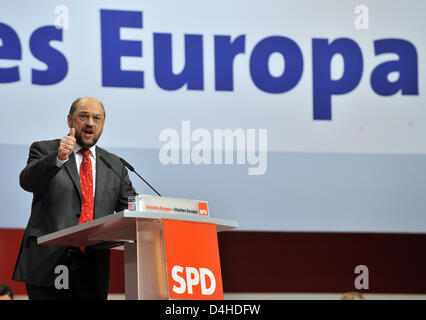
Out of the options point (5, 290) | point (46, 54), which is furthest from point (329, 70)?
point (5, 290)

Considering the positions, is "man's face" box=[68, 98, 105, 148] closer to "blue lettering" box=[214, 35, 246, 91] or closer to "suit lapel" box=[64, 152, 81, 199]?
"suit lapel" box=[64, 152, 81, 199]

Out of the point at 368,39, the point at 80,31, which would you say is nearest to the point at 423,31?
the point at 368,39

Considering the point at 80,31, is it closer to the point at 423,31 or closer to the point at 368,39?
the point at 368,39

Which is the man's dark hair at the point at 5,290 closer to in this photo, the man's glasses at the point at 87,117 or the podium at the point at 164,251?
the man's glasses at the point at 87,117

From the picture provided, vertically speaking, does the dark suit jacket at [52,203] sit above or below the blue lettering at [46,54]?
below

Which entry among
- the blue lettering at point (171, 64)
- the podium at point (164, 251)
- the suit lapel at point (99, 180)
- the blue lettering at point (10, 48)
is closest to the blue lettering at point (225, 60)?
the blue lettering at point (171, 64)

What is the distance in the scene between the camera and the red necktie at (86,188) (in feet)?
10.1

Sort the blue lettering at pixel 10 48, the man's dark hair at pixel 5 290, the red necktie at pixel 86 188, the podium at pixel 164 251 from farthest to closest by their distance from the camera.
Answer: the blue lettering at pixel 10 48 < the man's dark hair at pixel 5 290 < the red necktie at pixel 86 188 < the podium at pixel 164 251

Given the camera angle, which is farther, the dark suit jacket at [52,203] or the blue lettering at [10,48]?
the blue lettering at [10,48]

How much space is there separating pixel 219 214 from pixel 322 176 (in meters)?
0.70

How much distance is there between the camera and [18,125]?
13.2 feet

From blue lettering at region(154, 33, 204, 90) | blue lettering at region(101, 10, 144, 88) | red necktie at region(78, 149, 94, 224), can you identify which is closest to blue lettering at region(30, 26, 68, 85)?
blue lettering at region(101, 10, 144, 88)

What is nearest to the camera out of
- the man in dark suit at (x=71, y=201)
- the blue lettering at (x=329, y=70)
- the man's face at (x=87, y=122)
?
the man in dark suit at (x=71, y=201)

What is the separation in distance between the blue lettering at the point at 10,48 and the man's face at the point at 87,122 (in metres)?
0.98
